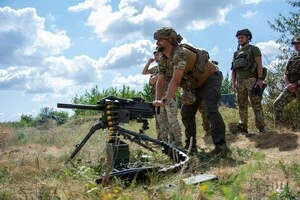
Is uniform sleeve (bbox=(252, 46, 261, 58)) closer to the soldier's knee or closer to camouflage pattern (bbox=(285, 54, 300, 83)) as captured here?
camouflage pattern (bbox=(285, 54, 300, 83))

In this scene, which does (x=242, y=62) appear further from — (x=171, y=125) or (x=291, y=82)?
(x=171, y=125)

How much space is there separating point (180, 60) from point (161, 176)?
2.05 m

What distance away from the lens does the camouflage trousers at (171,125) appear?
21.3 feet

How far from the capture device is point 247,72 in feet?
24.6

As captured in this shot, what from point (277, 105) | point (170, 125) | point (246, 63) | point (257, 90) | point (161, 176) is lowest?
point (161, 176)

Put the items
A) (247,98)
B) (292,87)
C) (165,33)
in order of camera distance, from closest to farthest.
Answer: (165,33) < (292,87) < (247,98)

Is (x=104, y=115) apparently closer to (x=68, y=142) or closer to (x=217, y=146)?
(x=217, y=146)

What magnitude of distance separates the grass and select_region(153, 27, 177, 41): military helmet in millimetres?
1540

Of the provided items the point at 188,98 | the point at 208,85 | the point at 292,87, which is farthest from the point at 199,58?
the point at 292,87

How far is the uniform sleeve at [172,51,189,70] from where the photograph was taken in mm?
4906

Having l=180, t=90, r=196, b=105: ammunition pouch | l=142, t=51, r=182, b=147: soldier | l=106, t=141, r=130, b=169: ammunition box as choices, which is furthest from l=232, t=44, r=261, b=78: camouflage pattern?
l=106, t=141, r=130, b=169: ammunition box

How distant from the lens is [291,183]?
354 cm

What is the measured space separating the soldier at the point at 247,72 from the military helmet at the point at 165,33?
265cm

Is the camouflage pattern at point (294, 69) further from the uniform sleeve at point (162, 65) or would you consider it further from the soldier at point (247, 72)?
the uniform sleeve at point (162, 65)
